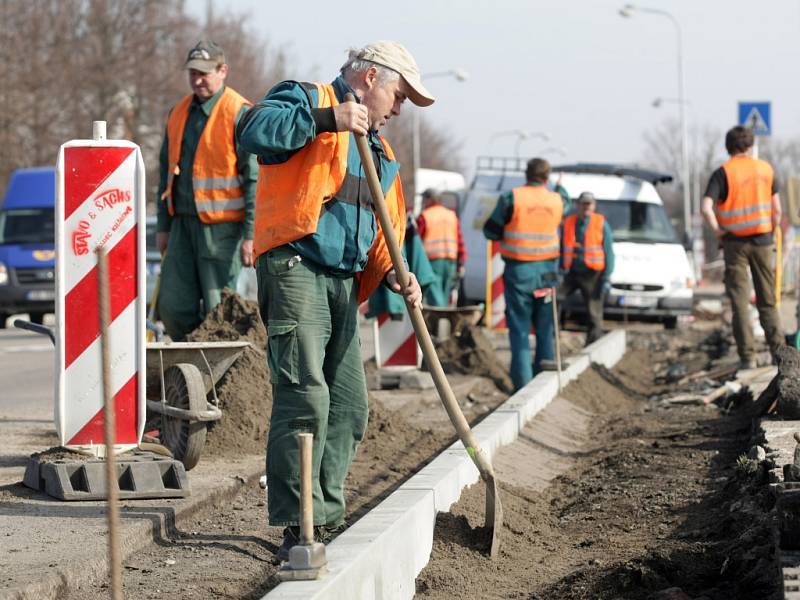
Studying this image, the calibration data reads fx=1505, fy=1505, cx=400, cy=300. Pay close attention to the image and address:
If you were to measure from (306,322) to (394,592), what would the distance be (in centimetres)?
105

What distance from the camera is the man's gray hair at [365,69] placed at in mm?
5738

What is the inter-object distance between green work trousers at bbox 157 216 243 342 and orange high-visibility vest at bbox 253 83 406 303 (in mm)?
3086

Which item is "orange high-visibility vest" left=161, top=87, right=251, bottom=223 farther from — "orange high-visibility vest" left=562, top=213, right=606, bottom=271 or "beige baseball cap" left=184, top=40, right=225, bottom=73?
"orange high-visibility vest" left=562, top=213, right=606, bottom=271

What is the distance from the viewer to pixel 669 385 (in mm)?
15953

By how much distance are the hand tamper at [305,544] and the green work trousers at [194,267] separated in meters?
4.34

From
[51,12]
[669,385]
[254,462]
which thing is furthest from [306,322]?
[51,12]

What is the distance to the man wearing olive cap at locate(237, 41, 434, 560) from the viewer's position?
5.50m

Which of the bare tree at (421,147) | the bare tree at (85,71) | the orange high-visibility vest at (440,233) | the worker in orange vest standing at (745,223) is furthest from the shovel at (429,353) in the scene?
the bare tree at (421,147)

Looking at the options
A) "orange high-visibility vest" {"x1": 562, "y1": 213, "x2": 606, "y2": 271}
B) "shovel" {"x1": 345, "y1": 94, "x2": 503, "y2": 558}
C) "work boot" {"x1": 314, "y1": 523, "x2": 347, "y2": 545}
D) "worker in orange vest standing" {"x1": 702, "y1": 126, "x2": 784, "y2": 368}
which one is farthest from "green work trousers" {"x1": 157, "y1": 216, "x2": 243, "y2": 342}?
"orange high-visibility vest" {"x1": 562, "y1": 213, "x2": 606, "y2": 271}

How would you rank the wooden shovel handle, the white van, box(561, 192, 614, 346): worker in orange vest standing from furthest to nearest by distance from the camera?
the white van → box(561, 192, 614, 346): worker in orange vest standing → the wooden shovel handle

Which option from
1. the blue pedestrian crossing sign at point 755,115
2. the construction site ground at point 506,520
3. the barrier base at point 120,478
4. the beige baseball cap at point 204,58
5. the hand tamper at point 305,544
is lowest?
the construction site ground at point 506,520

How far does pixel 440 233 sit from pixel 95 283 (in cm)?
1289

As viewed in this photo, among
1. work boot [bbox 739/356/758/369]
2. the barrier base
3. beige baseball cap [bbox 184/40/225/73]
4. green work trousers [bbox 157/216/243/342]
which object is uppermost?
beige baseball cap [bbox 184/40/225/73]

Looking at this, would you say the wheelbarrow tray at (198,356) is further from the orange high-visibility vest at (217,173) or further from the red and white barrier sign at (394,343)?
the red and white barrier sign at (394,343)
